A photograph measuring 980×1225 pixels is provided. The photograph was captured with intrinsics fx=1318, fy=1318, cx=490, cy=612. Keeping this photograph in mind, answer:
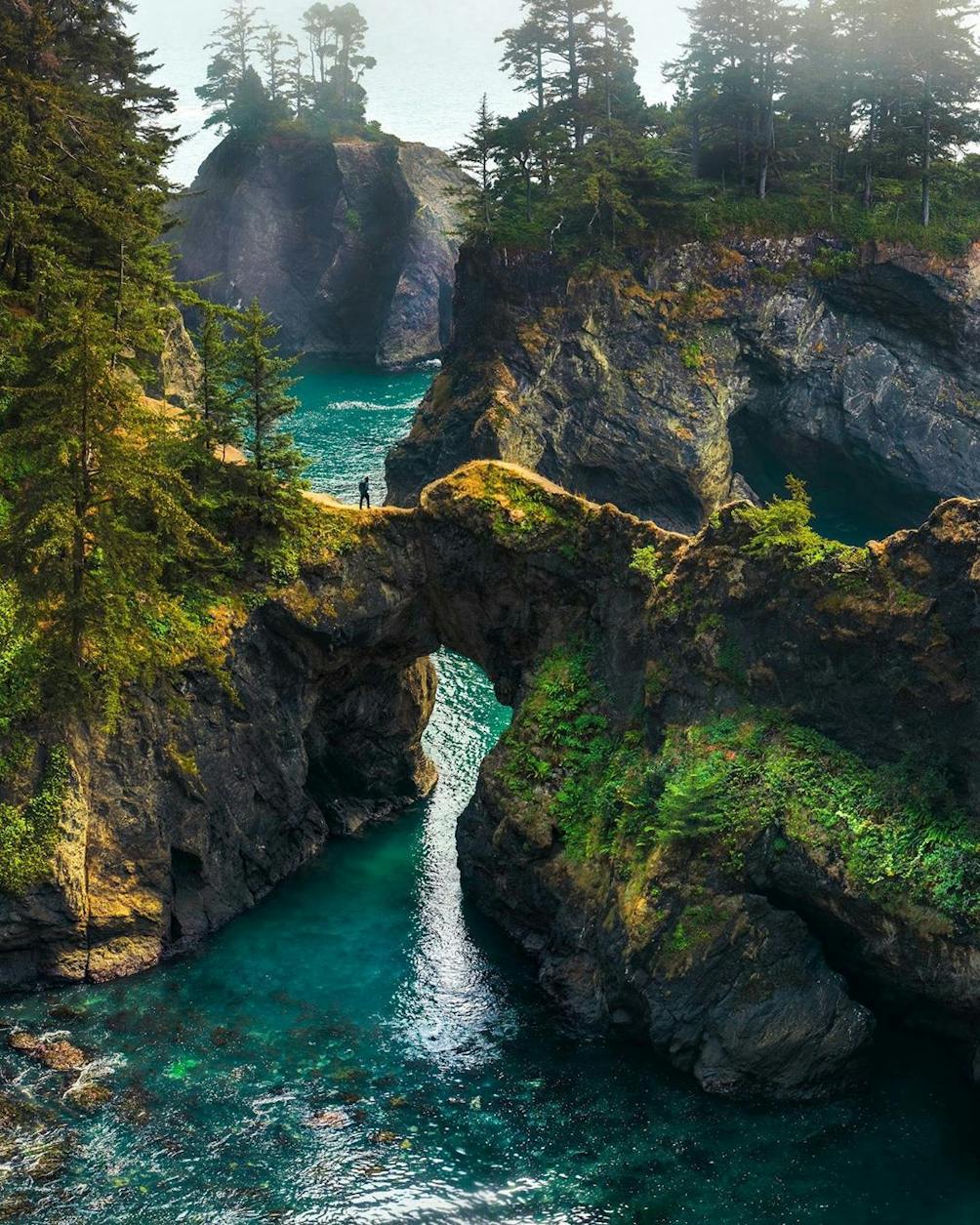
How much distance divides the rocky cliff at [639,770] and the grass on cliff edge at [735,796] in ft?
0.23

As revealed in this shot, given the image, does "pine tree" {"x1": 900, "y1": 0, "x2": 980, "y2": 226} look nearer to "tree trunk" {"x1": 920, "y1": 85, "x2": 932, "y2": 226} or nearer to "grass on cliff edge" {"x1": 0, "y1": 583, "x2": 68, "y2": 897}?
"tree trunk" {"x1": 920, "y1": 85, "x2": 932, "y2": 226}

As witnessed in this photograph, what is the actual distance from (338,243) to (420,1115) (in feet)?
351

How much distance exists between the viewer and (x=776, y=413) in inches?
3194

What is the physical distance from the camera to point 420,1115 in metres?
31.5

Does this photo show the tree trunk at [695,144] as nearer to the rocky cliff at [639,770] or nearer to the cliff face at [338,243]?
the cliff face at [338,243]

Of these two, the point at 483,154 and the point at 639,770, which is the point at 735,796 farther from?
the point at 483,154

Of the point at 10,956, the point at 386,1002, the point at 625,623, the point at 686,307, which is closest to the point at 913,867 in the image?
the point at 625,623

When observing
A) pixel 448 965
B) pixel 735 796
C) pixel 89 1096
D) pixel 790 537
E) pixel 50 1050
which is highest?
pixel 790 537

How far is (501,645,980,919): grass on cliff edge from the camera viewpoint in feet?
101

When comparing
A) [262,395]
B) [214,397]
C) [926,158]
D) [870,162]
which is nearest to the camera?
[214,397]

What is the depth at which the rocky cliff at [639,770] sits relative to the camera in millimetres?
31422

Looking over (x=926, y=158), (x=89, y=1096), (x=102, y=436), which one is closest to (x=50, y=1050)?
(x=89, y=1096)

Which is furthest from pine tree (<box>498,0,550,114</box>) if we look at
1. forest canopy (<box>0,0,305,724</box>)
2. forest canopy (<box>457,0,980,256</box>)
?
forest canopy (<box>0,0,305,724</box>)

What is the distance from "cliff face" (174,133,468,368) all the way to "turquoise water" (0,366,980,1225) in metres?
89.9
